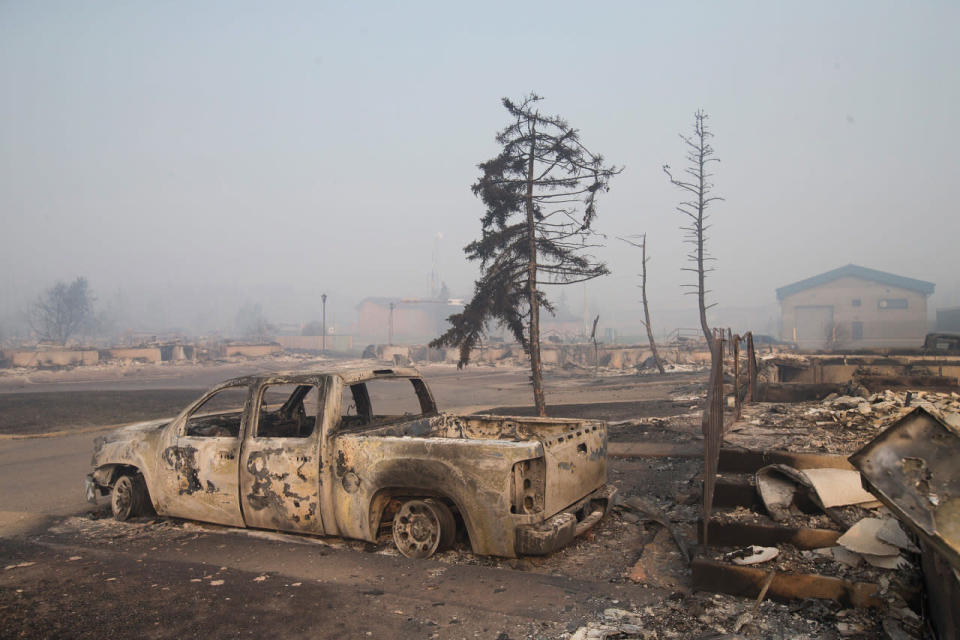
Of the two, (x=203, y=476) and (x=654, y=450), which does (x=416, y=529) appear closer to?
(x=203, y=476)

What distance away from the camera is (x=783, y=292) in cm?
8050

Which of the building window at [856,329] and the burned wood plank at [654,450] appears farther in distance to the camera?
the building window at [856,329]

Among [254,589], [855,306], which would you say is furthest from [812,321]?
[254,589]

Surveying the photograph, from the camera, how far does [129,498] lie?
6.86m

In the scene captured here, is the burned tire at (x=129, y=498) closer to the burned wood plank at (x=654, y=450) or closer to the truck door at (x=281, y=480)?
Result: the truck door at (x=281, y=480)

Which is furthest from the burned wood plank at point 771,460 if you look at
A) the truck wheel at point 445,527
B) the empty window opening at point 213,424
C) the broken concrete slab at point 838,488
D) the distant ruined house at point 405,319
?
the distant ruined house at point 405,319

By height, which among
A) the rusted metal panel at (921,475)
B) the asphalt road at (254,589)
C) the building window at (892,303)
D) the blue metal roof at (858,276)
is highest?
the blue metal roof at (858,276)

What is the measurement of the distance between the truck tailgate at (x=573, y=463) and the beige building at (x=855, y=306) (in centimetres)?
6671

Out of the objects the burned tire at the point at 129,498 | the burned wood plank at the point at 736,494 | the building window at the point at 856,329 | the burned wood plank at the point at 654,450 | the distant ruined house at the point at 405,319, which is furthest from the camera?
the distant ruined house at the point at 405,319

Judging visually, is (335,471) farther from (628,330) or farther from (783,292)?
(628,330)

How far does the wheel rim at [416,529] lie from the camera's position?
5375 millimetres

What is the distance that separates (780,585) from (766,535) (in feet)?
2.19

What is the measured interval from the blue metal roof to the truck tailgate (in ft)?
258

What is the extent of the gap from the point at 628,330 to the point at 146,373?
151 m
